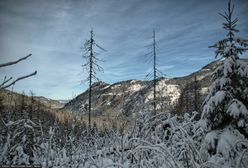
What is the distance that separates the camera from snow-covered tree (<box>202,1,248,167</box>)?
6.27 m

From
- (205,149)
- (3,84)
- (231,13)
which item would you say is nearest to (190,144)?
(3,84)

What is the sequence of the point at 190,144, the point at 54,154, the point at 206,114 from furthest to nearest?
1. the point at 206,114
2. the point at 54,154
3. the point at 190,144

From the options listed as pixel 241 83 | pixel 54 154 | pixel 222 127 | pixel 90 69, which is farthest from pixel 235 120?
pixel 90 69

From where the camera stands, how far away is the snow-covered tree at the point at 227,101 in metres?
6.27

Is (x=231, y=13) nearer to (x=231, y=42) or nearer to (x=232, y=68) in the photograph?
(x=231, y=42)

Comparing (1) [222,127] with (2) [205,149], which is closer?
(2) [205,149]

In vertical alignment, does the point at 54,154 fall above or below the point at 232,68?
below

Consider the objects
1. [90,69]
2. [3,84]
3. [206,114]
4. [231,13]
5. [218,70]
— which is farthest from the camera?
[90,69]

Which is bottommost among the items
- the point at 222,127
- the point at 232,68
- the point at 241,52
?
the point at 222,127

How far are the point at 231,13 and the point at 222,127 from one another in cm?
398

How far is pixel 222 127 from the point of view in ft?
22.4

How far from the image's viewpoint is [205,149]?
5.99m

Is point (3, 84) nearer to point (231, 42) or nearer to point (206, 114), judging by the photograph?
point (206, 114)

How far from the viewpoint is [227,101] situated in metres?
6.98
